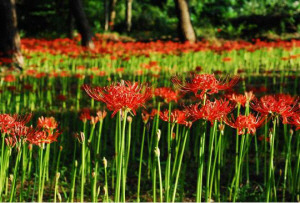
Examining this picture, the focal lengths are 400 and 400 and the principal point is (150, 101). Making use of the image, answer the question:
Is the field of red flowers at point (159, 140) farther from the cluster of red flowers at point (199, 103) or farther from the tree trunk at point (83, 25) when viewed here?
the tree trunk at point (83, 25)

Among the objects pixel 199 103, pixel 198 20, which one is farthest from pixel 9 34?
pixel 198 20

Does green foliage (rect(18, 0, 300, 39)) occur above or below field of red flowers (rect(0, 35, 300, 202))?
above

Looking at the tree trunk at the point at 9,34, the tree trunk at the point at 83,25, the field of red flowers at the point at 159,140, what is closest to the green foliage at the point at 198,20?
the tree trunk at the point at 83,25

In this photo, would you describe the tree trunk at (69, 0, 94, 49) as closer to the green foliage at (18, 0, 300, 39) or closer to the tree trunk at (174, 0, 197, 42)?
the tree trunk at (174, 0, 197, 42)

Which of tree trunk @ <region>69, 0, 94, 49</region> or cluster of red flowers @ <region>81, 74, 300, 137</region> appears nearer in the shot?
cluster of red flowers @ <region>81, 74, 300, 137</region>

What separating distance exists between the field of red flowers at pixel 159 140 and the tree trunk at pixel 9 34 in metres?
0.39

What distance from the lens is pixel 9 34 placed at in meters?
9.31

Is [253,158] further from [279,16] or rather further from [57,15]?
[57,15]

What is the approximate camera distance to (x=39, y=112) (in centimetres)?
526

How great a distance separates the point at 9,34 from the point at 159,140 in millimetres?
6374

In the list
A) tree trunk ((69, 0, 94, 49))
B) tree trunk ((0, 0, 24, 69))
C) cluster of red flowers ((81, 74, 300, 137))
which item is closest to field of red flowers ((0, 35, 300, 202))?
cluster of red flowers ((81, 74, 300, 137))

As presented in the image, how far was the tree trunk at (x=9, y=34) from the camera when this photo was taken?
9180 millimetres

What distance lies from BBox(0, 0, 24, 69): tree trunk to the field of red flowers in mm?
391

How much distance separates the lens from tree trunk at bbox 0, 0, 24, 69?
361 inches
